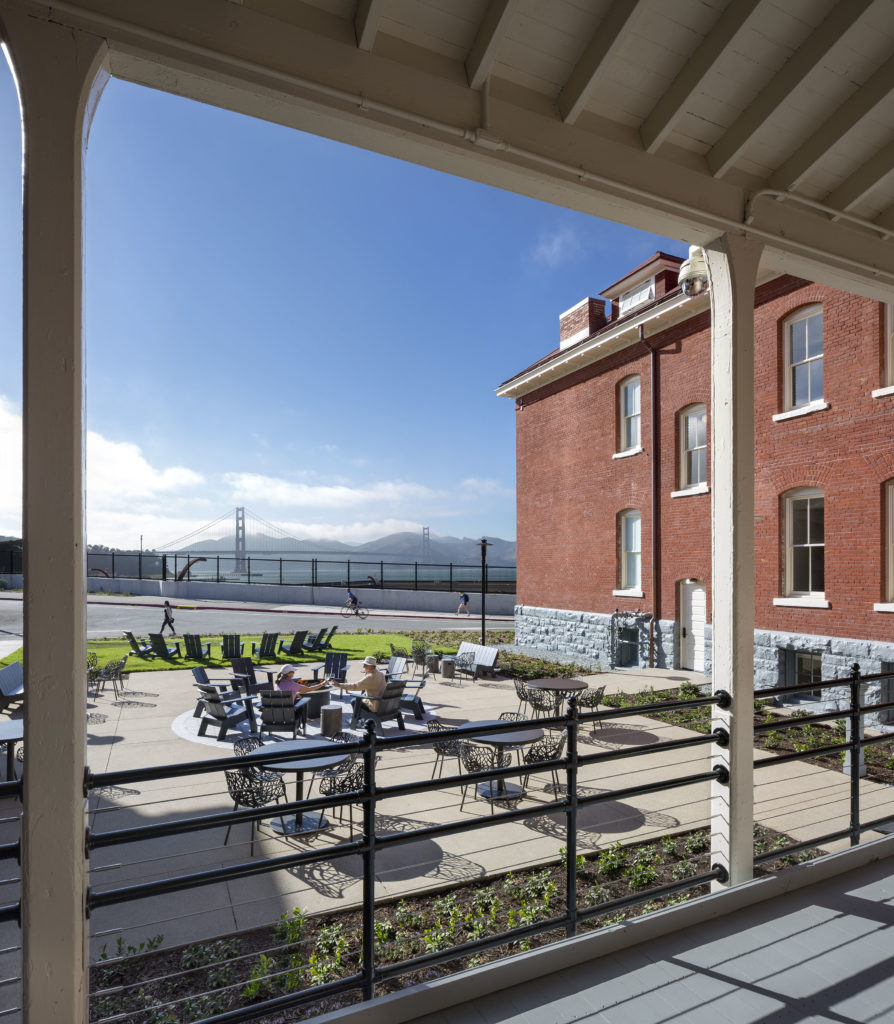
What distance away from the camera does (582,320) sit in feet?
63.3

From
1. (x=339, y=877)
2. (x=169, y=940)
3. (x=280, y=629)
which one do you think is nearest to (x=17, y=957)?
(x=169, y=940)

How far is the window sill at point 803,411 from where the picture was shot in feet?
39.3

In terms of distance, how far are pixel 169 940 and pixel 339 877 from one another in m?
1.50

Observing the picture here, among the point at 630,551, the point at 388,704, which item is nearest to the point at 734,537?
the point at 388,704

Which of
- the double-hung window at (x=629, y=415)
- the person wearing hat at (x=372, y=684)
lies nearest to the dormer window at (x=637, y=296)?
the double-hung window at (x=629, y=415)

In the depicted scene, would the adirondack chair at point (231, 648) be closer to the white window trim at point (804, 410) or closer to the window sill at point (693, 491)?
the window sill at point (693, 491)

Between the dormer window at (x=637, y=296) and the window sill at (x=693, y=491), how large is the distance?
5.18 m

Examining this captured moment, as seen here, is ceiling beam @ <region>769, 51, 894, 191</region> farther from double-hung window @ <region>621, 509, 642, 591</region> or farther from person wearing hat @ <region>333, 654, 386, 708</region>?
double-hung window @ <region>621, 509, 642, 591</region>

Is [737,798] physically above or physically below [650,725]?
above

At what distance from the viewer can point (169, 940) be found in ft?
15.0

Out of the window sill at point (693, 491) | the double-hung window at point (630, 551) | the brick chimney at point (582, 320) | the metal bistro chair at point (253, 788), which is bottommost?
the metal bistro chair at point (253, 788)

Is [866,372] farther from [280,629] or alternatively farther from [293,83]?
[280,629]

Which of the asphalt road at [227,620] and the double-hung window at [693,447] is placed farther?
the asphalt road at [227,620]

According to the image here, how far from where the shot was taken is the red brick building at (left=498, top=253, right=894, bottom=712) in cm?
1140
